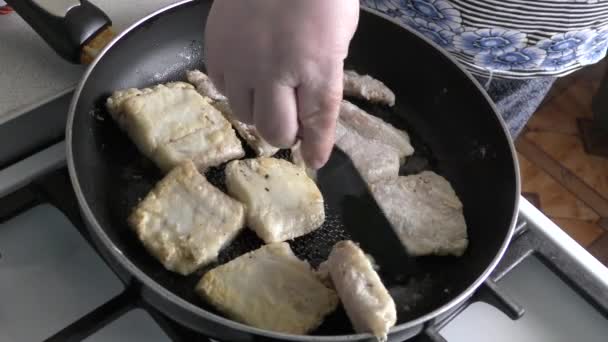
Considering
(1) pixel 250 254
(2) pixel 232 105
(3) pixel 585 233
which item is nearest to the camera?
(2) pixel 232 105

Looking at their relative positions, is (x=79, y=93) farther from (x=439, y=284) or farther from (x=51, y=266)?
(x=439, y=284)

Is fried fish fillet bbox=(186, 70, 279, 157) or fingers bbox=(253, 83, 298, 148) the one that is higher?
fingers bbox=(253, 83, 298, 148)

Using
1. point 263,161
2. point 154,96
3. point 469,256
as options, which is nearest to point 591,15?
point 469,256

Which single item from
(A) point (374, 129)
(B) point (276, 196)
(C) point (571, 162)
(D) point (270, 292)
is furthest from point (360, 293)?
(C) point (571, 162)

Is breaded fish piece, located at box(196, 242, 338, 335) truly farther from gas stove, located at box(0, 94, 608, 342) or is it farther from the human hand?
the human hand

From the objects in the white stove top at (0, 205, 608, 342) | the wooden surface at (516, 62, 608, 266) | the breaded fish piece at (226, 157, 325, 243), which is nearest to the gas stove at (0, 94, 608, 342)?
the white stove top at (0, 205, 608, 342)

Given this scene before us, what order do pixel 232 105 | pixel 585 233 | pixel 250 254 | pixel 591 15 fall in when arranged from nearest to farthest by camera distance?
pixel 232 105, pixel 250 254, pixel 591 15, pixel 585 233

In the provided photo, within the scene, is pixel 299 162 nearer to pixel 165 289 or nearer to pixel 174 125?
pixel 174 125
